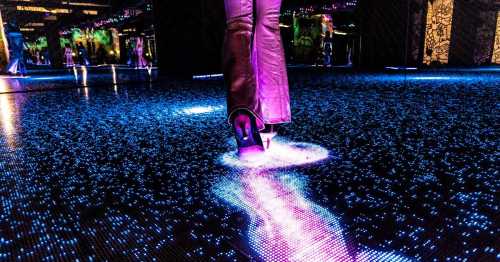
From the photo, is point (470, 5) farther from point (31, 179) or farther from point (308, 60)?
point (31, 179)

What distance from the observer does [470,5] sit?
10.4 meters

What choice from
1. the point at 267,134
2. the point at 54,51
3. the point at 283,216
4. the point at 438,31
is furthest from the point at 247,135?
the point at 54,51

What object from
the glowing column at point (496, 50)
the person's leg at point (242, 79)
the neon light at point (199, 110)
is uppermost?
the glowing column at point (496, 50)

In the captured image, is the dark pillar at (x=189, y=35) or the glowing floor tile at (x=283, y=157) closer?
the glowing floor tile at (x=283, y=157)

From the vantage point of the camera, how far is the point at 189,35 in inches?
232

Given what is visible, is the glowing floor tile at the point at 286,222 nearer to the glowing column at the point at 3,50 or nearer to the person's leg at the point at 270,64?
the person's leg at the point at 270,64

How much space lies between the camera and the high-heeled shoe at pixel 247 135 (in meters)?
1.10

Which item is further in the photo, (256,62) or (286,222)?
(256,62)

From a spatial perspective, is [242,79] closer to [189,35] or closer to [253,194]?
[253,194]

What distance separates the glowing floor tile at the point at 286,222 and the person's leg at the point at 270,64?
1.22ft

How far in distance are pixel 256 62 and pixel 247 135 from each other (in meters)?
0.29

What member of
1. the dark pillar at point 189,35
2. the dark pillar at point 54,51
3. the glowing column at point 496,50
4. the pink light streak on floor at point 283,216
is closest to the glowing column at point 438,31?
the glowing column at point 496,50

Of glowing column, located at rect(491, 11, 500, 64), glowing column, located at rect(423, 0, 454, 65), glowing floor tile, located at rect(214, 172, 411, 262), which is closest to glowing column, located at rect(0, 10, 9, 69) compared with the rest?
glowing floor tile, located at rect(214, 172, 411, 262)

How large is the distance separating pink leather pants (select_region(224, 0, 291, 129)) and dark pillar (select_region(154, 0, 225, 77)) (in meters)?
4.63
